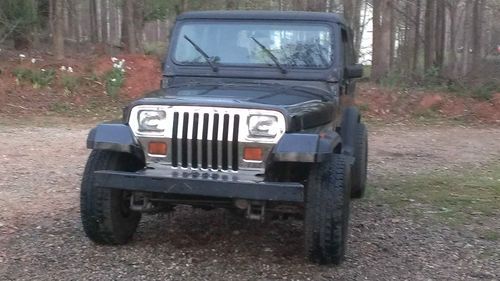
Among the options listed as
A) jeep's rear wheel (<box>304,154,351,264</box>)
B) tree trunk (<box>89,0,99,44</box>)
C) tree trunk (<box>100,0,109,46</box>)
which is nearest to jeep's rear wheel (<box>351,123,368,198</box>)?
jeep's rear wheel (<box>304,154,351,264</box>)

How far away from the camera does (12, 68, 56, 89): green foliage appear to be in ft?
55.2

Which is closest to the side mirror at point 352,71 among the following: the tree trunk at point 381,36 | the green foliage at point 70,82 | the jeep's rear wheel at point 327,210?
the jeep's rear wheel at point 327,210

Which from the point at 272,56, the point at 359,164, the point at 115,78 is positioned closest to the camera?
the point at 272,56

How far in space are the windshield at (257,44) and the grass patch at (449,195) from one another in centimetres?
204

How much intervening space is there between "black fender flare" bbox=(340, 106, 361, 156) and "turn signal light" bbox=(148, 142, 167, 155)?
2.16 m

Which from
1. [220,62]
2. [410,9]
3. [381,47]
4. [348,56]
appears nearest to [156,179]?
[220,62]

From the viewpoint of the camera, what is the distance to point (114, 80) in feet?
56.4

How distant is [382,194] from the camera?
8438 millimetres

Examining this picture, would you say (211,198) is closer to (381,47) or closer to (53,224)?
(53,224)

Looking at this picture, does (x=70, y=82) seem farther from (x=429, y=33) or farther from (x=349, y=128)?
(x=349, y=128)

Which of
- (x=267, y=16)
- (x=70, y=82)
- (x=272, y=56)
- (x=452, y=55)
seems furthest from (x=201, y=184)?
(x=452, y=55)

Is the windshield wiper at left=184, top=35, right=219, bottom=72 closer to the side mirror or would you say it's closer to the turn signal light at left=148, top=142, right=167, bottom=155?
the side mirror

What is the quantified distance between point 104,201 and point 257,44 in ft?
6.30

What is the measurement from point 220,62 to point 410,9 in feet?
70.9
